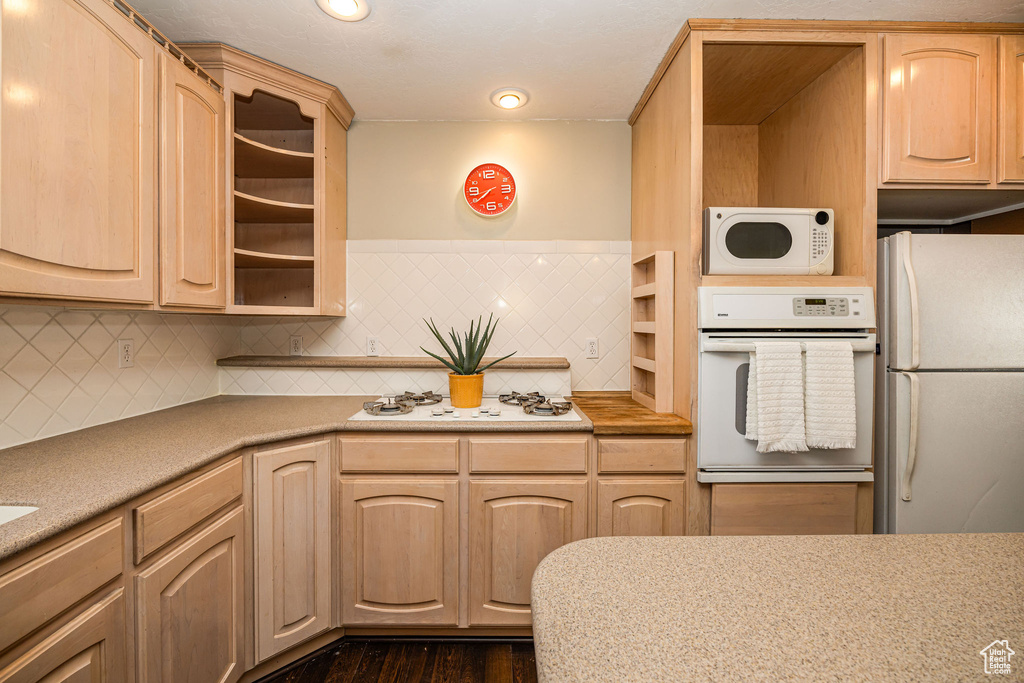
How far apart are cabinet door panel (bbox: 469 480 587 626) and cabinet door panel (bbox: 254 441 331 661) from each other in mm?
539

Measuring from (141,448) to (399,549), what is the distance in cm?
89

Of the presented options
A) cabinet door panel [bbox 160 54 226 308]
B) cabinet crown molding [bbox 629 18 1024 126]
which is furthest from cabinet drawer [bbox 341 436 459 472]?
cabinet crown molding [bbox 629 18 1024 126]

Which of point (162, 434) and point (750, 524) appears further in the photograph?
point (750, 524)

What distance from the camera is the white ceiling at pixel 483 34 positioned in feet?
5.18

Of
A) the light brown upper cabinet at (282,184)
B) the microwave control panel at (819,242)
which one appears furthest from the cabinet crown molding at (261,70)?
Answer: the microwave control panel at (819,242)

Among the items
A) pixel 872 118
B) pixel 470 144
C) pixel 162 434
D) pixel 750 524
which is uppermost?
pixel 470 144

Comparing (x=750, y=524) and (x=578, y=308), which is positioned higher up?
(x=578, y=308)

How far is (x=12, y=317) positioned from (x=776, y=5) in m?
2.59

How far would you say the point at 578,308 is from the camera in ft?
7.96

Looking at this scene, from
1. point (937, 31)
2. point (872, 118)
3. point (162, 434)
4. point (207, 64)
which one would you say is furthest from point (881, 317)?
point (207, 64)

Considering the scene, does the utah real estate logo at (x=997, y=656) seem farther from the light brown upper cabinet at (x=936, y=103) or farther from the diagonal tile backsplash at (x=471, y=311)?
the diagonal tile backsplash at (x=471, y=311)

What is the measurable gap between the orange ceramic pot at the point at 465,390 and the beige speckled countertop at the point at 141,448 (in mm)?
269

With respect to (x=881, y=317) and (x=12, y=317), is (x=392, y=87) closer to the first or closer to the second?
(x=12, y=317)

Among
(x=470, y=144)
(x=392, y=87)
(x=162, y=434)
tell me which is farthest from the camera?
(x=470, y=144)
